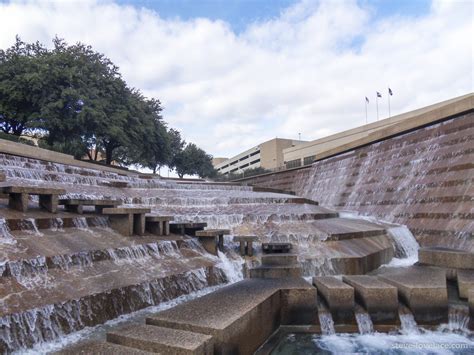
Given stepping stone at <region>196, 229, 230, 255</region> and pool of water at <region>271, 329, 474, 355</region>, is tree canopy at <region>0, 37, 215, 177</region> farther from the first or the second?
pool of water at <region>271, 329, 474, 355</region>

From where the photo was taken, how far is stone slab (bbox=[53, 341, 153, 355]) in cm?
331

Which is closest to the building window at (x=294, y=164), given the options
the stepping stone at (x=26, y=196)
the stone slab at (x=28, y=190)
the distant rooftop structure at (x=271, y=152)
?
the stepping stone at (x=26, y=196)

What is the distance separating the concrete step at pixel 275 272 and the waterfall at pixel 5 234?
423cm

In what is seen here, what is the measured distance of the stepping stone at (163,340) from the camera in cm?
335

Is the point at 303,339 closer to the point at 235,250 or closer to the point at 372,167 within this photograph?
the point at 235,250

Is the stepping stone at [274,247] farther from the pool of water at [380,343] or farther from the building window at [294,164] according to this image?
the building window at [294,164]

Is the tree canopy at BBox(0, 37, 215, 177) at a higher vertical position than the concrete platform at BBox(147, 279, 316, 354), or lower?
higher

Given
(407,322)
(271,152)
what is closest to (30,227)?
(407,322)

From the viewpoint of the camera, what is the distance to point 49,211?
668cm

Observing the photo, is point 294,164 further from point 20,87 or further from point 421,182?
point 20,87

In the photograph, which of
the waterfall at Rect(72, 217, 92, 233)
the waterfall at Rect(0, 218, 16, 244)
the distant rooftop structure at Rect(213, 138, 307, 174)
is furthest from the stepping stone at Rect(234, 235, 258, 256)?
the distant rooftop structure at Rect(213, 138, 307, 174)

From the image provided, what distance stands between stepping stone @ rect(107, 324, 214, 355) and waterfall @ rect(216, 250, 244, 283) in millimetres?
3304

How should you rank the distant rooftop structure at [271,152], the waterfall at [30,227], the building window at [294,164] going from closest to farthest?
the waterfall at [30,227]
the building window at [294,164]
the distant rooftop structure at [271,152]

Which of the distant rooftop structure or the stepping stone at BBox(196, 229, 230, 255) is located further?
the distant rooftop structure
